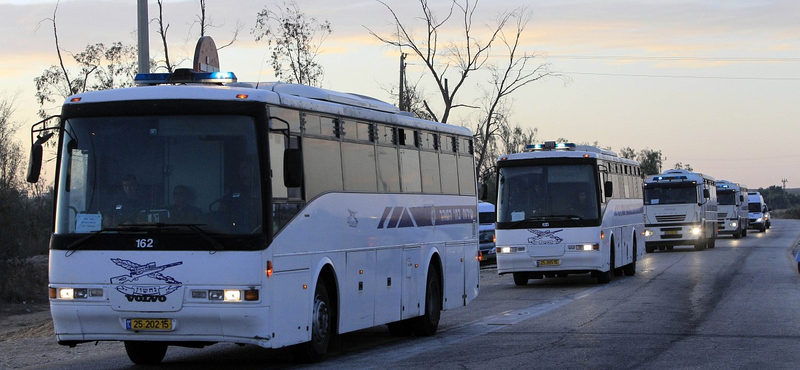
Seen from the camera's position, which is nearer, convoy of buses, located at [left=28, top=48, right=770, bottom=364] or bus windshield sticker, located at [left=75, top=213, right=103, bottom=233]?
convoy of buses, located at [left=28, top=48, right=770, bottom=364]

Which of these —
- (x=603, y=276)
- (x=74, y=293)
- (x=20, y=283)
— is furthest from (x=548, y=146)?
(x=20, y=283)

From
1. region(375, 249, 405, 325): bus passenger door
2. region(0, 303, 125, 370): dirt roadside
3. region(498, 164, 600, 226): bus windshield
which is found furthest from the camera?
region(498, 164, 600, 226): bus windshield

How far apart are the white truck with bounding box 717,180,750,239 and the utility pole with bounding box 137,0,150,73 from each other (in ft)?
168

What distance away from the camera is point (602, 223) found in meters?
25.8

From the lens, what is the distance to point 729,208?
64.9m

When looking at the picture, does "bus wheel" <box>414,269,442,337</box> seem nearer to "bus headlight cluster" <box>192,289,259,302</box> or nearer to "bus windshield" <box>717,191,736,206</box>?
"bus headlight cluster" <box>192,289,259,302</box>

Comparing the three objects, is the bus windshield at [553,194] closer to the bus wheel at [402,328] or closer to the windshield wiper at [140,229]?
the bus wheel at [402,328]

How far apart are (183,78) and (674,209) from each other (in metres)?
37.2

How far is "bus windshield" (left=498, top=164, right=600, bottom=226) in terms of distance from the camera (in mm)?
25578

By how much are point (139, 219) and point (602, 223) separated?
54.7ft

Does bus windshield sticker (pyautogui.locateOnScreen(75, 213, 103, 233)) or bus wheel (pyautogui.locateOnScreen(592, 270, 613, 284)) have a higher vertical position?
bus windshield sticker (pyautogui.locateOnScreen(75, 213, 103, 233))

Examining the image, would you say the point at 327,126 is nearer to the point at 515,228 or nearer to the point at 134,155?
the point at 134,155

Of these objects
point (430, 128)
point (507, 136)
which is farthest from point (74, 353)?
point (507, 136)

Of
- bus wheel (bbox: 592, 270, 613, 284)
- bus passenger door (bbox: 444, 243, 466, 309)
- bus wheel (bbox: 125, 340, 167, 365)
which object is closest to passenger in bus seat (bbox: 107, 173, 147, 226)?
bus wheel (bbox: 125, 340, 167, 365)
